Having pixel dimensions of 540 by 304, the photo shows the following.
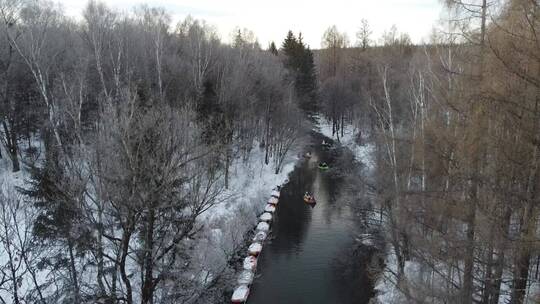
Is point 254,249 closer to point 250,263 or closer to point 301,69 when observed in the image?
point 250,263

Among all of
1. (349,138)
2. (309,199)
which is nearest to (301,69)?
(349,138)

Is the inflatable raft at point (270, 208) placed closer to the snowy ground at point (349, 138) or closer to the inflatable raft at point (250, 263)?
the inflatable raft at point (250, 263)

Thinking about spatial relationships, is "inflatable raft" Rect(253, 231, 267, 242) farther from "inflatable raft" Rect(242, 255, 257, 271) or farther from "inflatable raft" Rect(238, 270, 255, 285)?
"inflatable raft" Rect(238, 270, 255, 285)

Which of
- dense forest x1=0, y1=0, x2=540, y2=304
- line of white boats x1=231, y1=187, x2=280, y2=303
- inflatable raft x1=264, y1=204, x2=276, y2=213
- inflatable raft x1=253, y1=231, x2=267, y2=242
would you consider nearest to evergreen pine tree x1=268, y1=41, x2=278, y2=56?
line of white boats x1=231, y1=187, x2=280, y2=303

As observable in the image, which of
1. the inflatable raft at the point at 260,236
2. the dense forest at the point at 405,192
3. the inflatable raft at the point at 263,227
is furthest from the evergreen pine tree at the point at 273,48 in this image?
the inflatable raft at the point at 260,236

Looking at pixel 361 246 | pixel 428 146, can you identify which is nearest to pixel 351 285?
pixel 361 246

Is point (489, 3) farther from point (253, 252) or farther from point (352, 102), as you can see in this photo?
point (352, 102)
